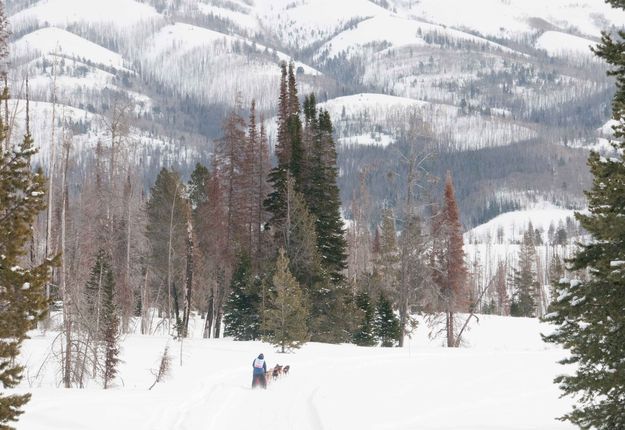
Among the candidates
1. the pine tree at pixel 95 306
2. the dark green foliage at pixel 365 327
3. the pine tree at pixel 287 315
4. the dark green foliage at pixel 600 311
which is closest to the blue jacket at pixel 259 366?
the pine tree at pixel 95 306

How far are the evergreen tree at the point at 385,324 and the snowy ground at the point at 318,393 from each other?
381 inches

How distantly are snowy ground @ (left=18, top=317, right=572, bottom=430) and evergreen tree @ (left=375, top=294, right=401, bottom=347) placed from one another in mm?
9675

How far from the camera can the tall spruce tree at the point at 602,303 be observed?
10008 millimetres

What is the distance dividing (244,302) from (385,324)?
993 centimetres

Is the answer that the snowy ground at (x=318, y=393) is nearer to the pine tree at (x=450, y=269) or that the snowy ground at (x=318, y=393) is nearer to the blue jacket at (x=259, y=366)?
the blue jacket at (x=259, y=366)

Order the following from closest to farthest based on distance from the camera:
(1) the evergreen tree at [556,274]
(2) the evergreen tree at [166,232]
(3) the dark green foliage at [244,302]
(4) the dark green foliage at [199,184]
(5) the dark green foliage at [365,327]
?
(1) the evergreen tree at [556,274] < (3) the dark green foliage at [244,302] < (5) the dark green foliage at [365,327] < (2) the evergreen tree at [166,232] < (4) the dark green foliage at [199,184]

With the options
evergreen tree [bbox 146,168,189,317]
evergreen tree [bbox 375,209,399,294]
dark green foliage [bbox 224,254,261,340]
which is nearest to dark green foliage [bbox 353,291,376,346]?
evergreen tree [bbox 375,209,399,294]

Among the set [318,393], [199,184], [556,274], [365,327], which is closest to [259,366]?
[318,393]

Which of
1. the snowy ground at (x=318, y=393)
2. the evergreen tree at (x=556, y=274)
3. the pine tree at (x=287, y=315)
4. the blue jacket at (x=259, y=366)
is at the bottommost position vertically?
the snowy ground at (x=318, y=393)

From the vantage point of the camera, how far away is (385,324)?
47469 mm

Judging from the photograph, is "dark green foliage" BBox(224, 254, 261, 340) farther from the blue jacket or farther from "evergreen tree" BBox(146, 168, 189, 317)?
the blue jacket

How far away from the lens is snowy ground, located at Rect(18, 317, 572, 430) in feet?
50.8

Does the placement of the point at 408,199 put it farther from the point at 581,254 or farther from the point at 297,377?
the point at 581,254

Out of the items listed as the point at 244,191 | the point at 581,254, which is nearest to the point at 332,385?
the point at 581,254
